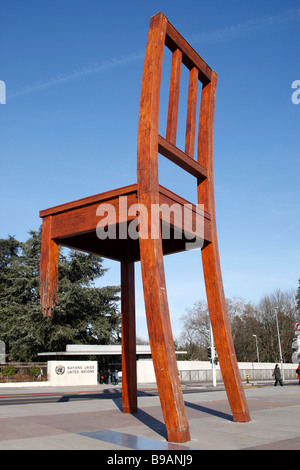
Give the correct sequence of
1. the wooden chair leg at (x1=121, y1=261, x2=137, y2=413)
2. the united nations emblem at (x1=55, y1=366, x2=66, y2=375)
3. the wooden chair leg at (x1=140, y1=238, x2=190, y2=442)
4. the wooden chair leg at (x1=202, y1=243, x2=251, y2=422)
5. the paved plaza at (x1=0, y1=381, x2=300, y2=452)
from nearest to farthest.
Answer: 1. the paved plaza at (x1=0, y1=381, x2=300, y2=452)
2. the wooden chair leg at (x1=140, y1=238, x2=190, y2=442)
3. the wooden chair leg at (x1=202, y1=243, x2=251, y2=422)
4. the wooden chair leg at (x1=121, y1=261, x2=137, y2=413)
5. the united nations emblem at (x1=55, y1=366, x2=66, y2=375)

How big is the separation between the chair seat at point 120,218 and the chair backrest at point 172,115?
1.50 ft

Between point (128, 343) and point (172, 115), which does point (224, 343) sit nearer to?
point (128, 343)

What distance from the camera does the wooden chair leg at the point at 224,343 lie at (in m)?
8.25

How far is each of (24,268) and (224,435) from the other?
110 ft

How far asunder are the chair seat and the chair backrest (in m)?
0.46

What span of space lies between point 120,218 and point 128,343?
12.4ft

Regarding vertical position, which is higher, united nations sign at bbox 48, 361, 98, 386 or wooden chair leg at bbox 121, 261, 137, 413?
wooden chair leg at bbox 121, 261, 137, 413

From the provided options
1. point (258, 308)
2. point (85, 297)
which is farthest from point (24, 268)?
point (258, 308)

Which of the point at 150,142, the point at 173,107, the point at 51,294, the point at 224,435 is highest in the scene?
the point at 173,107

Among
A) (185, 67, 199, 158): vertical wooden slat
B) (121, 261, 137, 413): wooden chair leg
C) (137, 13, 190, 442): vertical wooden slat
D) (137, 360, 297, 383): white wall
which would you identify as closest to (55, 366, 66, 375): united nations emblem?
(137, 360, 297, 383): white wall

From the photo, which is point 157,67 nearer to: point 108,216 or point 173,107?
point 173,107

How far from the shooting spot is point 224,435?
6820mm

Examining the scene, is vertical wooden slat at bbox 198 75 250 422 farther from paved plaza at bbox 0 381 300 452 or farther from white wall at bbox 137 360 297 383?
white wall at bbox 137 360 297 383

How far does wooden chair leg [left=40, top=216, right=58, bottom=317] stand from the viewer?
27.3ft
